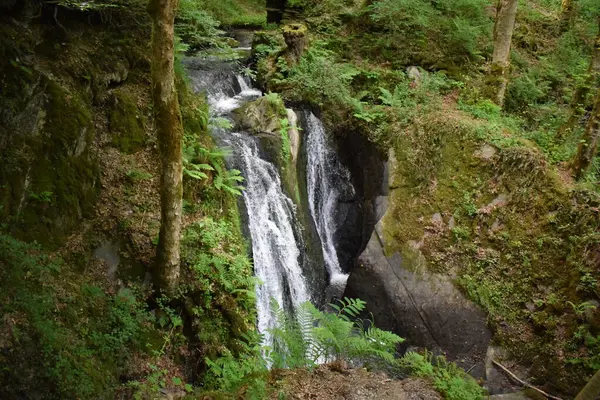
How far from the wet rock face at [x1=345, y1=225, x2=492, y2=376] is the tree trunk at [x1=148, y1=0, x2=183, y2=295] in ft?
17.4

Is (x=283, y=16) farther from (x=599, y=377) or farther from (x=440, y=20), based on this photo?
(x=599, y=377)

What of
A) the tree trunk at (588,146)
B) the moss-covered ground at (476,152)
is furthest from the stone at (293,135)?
the tree trunk at (588,146)

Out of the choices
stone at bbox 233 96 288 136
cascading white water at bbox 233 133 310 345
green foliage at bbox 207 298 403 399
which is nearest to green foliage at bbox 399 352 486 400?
green foliage at bbox 207 298 403 399

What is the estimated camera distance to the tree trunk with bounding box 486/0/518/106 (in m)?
11.3

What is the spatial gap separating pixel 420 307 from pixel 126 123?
7314 millimetres

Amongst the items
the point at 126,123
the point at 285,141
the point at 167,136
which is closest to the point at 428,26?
the point at 285,141

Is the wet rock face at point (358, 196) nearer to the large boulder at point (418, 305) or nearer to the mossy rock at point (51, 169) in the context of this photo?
the large boulder at point (418, 305)

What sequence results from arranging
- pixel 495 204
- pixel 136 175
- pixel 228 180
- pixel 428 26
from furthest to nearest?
pixel 428 26 → pixel 495 204 → pixel 228 180 → pixel 136 175

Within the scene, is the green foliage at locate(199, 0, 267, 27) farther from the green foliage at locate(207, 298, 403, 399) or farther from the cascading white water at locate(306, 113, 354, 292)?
the green foliage at locate(207, 298, 403, 399)

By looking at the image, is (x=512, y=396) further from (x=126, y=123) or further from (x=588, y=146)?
(x=126, y=123)

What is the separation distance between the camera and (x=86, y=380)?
444 centimetres

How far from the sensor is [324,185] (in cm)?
1168

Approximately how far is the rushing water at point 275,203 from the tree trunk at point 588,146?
5628mm

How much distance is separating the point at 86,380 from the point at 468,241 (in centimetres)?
827
